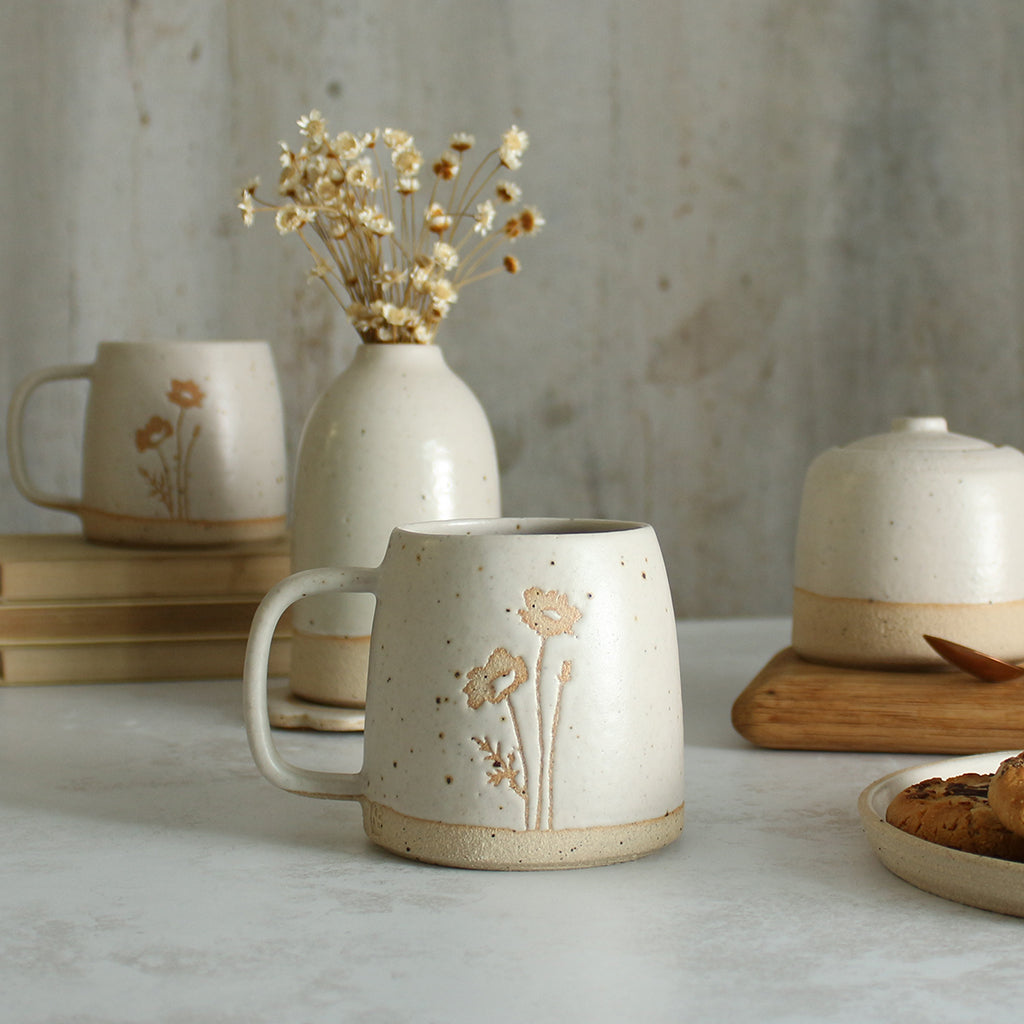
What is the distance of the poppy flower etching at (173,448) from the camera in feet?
3.75

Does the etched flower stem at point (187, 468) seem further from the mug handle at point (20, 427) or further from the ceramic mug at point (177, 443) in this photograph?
the mug handle at point (20, 427)

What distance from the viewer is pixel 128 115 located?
5.27ft

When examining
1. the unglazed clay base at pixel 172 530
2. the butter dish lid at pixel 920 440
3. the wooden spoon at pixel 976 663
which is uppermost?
the butter dish lid at pixel 920 440

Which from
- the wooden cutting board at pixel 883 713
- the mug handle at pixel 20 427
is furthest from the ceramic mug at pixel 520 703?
the mug handle at pixel 20 427

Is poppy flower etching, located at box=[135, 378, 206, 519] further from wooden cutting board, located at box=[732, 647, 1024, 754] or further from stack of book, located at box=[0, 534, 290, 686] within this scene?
wooden cutting board, located at box=[732, 647, 1024, 754]

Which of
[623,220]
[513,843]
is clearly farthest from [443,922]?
[623,220]

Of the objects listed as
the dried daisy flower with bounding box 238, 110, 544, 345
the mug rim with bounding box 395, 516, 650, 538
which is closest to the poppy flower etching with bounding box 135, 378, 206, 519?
the dried daisy flower with bounding box 238, 110, 544, 345

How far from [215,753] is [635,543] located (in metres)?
0.36

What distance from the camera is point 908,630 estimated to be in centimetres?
92

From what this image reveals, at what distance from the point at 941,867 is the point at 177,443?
740 millimetres

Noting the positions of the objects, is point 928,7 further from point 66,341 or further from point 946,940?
point 946,940

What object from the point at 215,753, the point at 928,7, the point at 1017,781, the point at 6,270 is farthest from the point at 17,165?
the point at 1017,781

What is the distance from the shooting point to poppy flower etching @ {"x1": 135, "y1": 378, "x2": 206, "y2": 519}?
1.14 meters

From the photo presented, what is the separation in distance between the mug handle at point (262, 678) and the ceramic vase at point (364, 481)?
0.27 m
